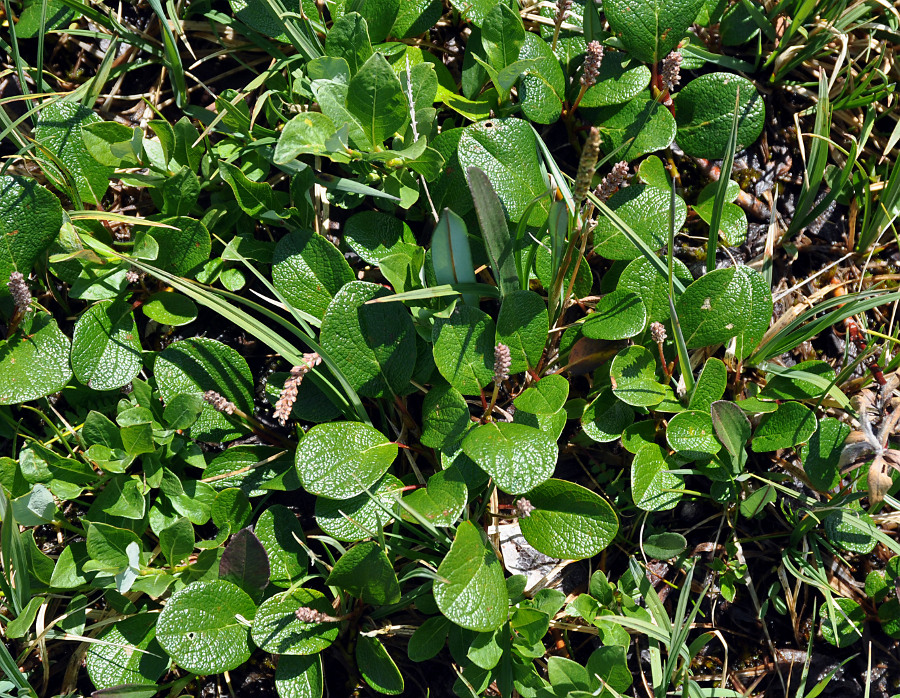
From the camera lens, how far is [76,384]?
1938 mm

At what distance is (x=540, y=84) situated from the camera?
193cm

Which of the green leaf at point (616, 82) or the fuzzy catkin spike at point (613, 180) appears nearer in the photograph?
the fuzzy catkin spike at point (613, 180)

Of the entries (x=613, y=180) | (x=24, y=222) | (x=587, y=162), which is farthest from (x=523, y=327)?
(x=24, y=222)

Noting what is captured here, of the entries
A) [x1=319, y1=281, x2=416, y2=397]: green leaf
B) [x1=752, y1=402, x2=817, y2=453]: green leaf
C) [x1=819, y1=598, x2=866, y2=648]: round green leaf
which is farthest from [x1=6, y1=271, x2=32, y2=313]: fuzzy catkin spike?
[x1=819, y1=598, x2=866, y2=648]: round green leaf

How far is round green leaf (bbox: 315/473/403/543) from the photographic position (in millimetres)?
1747

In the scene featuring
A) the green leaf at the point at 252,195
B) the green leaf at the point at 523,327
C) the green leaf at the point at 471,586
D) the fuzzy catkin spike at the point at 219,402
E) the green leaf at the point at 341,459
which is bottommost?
the green leaf at the point at 471,586

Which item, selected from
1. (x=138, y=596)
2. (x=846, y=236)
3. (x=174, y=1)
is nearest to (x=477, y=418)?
(x=138, y=596)

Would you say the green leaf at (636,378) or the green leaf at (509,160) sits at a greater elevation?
the green leaf at (509,160)

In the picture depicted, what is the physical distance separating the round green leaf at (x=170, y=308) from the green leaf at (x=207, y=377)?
0.10 m

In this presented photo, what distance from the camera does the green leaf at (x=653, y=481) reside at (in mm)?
1790

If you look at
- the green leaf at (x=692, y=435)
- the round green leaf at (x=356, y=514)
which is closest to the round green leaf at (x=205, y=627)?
the round green leaf at (x=356, y=514)

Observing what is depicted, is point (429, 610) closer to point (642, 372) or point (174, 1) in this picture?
point (642, 372)

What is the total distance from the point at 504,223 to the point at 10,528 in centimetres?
130

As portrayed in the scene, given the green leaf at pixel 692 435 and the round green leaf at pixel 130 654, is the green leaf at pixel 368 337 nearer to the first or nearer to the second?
the green leaf at pixel 692 435
